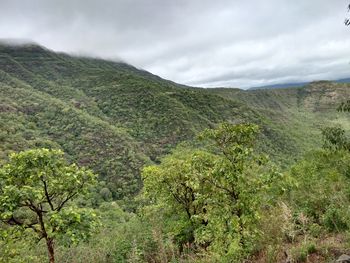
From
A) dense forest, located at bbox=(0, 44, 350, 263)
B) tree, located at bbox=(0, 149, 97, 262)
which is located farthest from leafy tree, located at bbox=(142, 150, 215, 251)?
tree, located at bbox=(0, 149, 97, 262)

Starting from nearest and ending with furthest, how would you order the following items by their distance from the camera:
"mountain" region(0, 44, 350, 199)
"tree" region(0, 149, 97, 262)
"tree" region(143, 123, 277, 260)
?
"tree" region(0, 149, 97, 262)
"tree" region(143, 123, 277, 260)
"mountain" region(0, 44, 350, 199)

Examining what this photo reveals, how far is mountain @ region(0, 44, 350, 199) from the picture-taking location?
257 feet

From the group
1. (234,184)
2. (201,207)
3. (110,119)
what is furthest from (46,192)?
(110,119)

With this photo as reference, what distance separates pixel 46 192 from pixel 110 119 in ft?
346

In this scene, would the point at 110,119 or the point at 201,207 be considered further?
the point at 110,119

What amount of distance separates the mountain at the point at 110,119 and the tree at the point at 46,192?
5304 cm

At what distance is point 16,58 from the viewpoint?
169 metres

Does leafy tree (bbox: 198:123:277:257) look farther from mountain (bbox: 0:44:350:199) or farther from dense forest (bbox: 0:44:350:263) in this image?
mountain (bbox: 0:44:350:199)

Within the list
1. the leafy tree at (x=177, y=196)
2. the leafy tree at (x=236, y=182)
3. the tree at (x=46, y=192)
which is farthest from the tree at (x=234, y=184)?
the leafy tree at (x=177, y=196)

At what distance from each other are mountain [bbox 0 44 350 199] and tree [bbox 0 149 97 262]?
2088 inches

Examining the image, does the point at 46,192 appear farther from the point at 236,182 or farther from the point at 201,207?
the point at 201,207

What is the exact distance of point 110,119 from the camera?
111m

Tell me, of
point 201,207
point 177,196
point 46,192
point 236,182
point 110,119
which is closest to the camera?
point 236,182

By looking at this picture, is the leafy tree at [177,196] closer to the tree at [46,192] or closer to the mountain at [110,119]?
the tree at [46,192]
